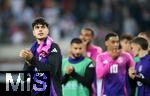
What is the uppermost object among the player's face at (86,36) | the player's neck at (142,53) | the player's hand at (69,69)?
the player's face at (86,36)

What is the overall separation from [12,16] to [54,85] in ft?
42.2

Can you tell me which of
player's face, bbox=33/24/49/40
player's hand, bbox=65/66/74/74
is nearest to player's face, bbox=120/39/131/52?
player's hand, bbox=65/66/74/74

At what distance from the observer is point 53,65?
435 inches

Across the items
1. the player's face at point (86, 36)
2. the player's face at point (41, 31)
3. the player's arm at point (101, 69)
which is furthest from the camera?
the player's face at point (86, 36)

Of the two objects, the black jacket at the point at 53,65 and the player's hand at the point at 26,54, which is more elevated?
the player's hand at the point at 26,54

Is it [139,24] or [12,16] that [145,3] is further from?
[12,16]

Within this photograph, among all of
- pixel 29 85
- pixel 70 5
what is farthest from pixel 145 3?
pixel 29 85

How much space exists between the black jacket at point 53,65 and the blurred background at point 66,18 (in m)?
11.1

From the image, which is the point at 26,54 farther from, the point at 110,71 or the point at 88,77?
the point at 110,71

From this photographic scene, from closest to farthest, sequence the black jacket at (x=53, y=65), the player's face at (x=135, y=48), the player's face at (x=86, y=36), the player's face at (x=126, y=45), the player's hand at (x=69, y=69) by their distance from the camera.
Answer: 1. the black jacket at (x=53, y=65)
2. the player's hand at (x=69, y=69)
3. the player's face at (x=135, y=48)
4. the player's face at (x=126, y=45)
5. the player's face at (x=86, y=36)

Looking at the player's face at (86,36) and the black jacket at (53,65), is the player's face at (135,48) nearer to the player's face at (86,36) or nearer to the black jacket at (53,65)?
the player's face at (86,36)

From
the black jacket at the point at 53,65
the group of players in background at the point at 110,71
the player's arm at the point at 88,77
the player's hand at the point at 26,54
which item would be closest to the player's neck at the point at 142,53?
the group of players in background at the point at 110,71

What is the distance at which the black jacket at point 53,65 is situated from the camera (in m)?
11.0

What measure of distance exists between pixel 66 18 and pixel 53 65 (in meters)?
12.8
